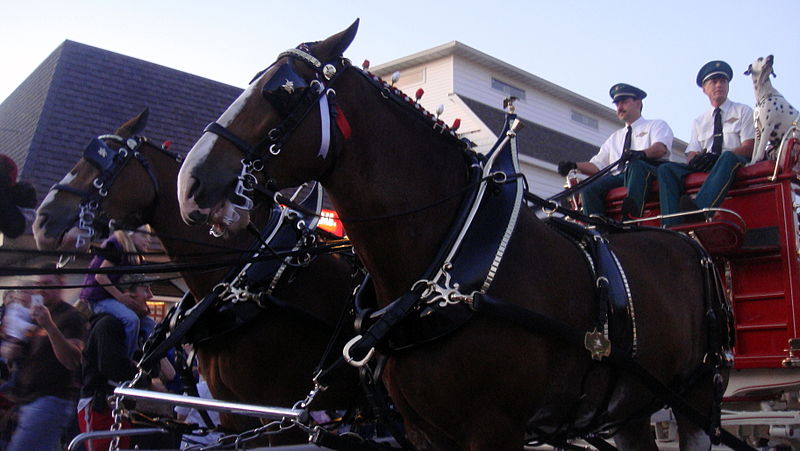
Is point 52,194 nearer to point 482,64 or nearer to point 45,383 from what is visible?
point 45,383

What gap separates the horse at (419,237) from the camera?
293 cm

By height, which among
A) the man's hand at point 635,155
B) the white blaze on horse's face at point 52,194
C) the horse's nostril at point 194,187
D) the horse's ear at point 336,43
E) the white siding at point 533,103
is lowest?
the horse's nostril at point 194,187

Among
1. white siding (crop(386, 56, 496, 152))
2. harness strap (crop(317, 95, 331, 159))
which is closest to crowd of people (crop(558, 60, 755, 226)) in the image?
harness strap (crop(317, 95, 331, 159))

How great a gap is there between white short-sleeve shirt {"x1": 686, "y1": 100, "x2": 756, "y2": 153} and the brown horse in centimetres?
364

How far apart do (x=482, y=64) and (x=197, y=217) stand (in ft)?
73.5

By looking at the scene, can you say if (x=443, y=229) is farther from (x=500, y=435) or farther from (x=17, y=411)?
(x=17, y=411)

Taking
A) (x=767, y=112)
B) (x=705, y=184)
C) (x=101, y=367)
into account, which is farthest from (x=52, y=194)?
(x=767, y=112)

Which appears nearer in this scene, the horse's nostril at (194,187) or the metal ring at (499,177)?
the horse's nostril at (194,187)

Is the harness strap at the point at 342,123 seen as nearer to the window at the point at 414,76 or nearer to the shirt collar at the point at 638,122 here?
the shirt collar at the point at 638,122

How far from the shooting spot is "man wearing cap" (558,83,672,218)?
5727 millimetres

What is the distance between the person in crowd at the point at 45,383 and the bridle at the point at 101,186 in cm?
118

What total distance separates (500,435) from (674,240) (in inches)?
80.4

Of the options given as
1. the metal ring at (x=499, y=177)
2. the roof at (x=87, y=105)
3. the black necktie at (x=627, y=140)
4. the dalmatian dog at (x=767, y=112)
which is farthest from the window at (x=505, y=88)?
the metal ring at (x=499, y=177)

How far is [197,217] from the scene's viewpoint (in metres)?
2.89
